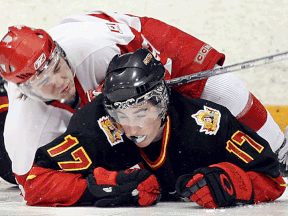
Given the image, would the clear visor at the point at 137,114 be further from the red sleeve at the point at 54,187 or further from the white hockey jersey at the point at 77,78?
the white hockey jersey at the point at 77,78

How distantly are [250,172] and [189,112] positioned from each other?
0.29 meters

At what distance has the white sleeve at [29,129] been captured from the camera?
2.29 m

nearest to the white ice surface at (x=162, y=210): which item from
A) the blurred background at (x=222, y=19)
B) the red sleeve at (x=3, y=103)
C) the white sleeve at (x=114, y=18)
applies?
the red sleeve at (x=3, y=103)

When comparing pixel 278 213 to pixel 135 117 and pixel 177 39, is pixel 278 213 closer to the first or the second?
pixel 135 117

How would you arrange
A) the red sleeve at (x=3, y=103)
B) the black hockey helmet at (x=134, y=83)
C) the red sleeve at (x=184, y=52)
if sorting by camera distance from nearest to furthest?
the black hockey helmet at (x=134, y=83), the red sleeve at (x=184, y=52), the red sleeve at (x=3, y=103)

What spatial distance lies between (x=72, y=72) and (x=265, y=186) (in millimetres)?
912

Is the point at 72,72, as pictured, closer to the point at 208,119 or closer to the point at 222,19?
the point at 208,119

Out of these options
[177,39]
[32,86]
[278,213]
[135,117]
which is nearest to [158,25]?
[177,39]

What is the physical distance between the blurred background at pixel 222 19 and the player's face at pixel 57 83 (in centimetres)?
132

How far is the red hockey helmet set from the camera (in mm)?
1999

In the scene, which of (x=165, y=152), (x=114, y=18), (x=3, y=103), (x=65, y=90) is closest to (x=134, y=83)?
(x=165, y=152)

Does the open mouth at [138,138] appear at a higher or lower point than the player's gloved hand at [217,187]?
higher

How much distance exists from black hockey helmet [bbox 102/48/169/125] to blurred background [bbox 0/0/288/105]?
1583mm

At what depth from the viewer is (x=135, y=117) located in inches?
67.9
